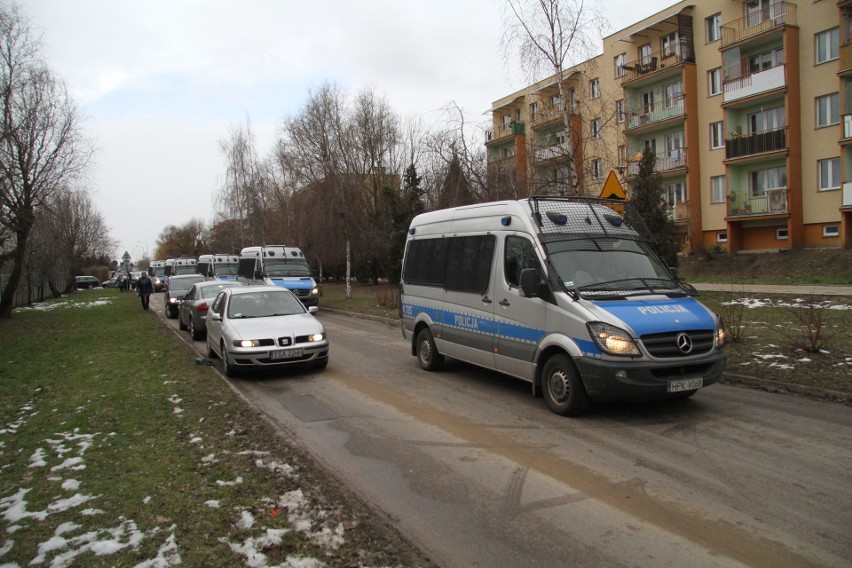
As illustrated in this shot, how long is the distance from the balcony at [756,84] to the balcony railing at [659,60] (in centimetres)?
346

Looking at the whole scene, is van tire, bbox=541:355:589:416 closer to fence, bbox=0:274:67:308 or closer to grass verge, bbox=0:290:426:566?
grass verge, bbox=0:290:426:566

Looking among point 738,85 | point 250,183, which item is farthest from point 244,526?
point 250,183

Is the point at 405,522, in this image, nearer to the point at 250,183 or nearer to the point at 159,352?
the point at 159,352

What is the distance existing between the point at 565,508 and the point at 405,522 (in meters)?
1.20

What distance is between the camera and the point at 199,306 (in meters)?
14.9

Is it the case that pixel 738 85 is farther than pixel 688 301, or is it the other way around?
pixel 738 85

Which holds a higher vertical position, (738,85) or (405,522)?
(738,85)

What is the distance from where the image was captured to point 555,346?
665 centimetres

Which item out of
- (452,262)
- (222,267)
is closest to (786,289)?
(452,262)

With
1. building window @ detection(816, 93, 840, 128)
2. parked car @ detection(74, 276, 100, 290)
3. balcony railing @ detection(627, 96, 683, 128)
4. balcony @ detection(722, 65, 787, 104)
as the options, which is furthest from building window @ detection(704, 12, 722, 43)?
parked car @ detection(74, 276, 100, 290)

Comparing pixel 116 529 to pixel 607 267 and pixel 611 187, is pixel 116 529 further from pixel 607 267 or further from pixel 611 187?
pixel 611 187

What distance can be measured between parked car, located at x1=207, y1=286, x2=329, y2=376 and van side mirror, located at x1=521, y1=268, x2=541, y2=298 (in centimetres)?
437

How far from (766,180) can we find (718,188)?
262 centimetres

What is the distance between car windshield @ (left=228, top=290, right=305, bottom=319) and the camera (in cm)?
1045
